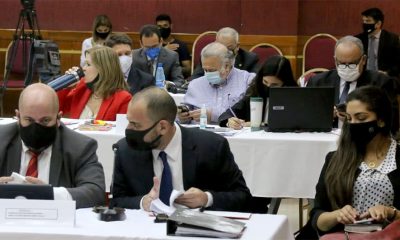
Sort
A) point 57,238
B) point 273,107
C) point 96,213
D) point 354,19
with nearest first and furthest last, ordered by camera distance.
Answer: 1. point 57,238
2. point 96,213
3. point 273,107
4. point 354,19

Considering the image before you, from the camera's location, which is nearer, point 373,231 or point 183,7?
point 373,231

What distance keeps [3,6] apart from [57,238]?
904 cm

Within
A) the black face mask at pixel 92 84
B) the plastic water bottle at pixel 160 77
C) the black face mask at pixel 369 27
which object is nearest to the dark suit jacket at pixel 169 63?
the plastic water bottle at pixel 160 77

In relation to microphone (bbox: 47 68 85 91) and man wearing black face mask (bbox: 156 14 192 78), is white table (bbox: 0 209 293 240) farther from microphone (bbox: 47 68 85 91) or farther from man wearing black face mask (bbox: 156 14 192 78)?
man wearing black face mask (bbox: 156 14 192 78)

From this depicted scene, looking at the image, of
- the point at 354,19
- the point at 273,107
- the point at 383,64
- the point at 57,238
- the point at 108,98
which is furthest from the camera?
the point at 354,19

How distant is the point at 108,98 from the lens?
20.3ft

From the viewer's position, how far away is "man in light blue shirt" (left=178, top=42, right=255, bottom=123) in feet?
21.8

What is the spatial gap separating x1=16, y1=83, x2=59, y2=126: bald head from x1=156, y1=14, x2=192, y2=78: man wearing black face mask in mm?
6850

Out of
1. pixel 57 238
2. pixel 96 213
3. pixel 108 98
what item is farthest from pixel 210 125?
pixel 57 238

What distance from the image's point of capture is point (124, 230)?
10.8 feet

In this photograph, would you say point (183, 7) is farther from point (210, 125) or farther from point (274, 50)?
point (210, 125)

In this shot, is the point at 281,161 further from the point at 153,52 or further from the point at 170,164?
the point at 153,52

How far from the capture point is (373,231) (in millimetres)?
3883

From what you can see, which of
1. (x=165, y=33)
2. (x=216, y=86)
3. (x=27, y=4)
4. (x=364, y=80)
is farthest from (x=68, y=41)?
(x=364, y=80)
